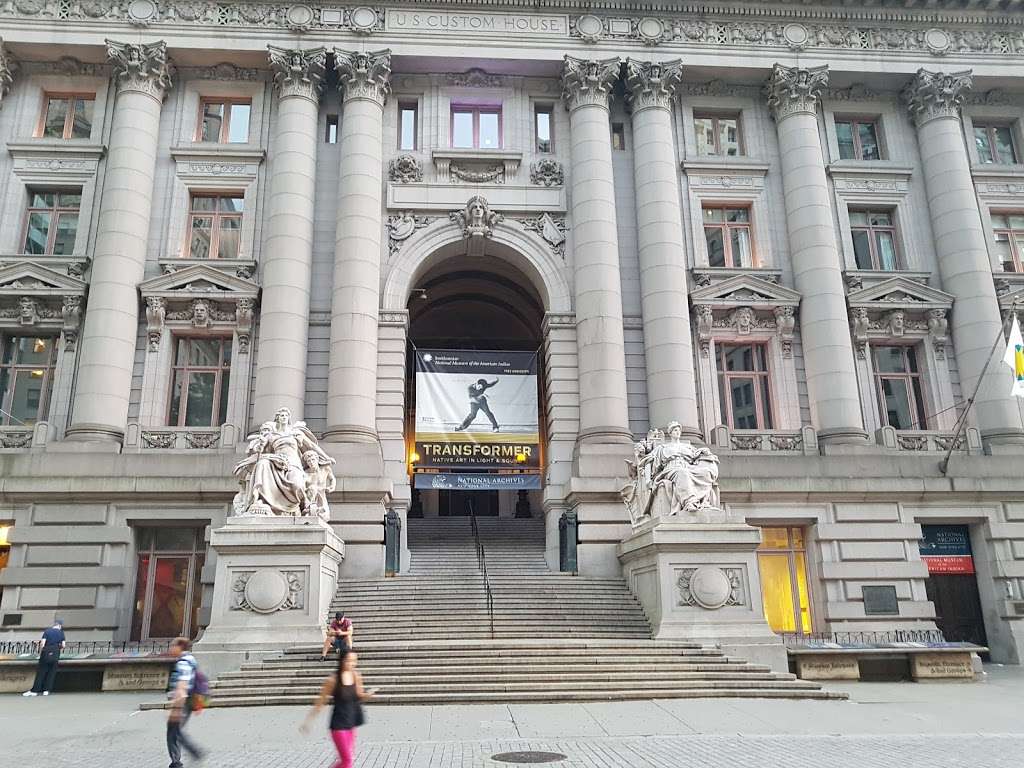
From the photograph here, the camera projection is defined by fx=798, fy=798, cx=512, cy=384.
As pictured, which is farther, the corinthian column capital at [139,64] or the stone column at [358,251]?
the corinthian column capital at [139,64]

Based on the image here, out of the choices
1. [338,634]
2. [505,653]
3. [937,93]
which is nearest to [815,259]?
[937,93]

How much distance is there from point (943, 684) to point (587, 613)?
798cm

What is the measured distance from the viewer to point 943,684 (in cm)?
1753

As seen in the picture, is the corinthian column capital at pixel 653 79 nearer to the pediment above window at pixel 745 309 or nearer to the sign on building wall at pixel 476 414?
the pediment above window at pixel 745 309

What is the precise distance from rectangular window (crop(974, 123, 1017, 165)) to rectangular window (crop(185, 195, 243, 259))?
2710 cm

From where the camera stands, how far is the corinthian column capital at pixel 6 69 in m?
26.7

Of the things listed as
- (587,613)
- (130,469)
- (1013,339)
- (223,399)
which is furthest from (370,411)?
(1013,339)

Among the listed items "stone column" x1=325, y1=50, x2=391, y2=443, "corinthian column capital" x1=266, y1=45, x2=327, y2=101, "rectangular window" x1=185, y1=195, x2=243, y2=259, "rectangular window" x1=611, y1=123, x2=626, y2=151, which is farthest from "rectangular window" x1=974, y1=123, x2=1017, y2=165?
"rectangular window" x1=185, y1=195, x2=243, y2=259

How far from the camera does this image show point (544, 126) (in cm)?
Answer: 2941

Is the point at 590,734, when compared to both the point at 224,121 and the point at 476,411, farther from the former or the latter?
the point at 224,121

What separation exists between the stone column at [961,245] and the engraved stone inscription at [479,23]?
1335 cm

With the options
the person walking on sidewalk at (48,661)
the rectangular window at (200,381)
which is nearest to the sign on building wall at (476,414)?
the rectangular window at (200,381)

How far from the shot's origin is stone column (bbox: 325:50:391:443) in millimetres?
24312

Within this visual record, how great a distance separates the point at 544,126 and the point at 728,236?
7835 millimetres
